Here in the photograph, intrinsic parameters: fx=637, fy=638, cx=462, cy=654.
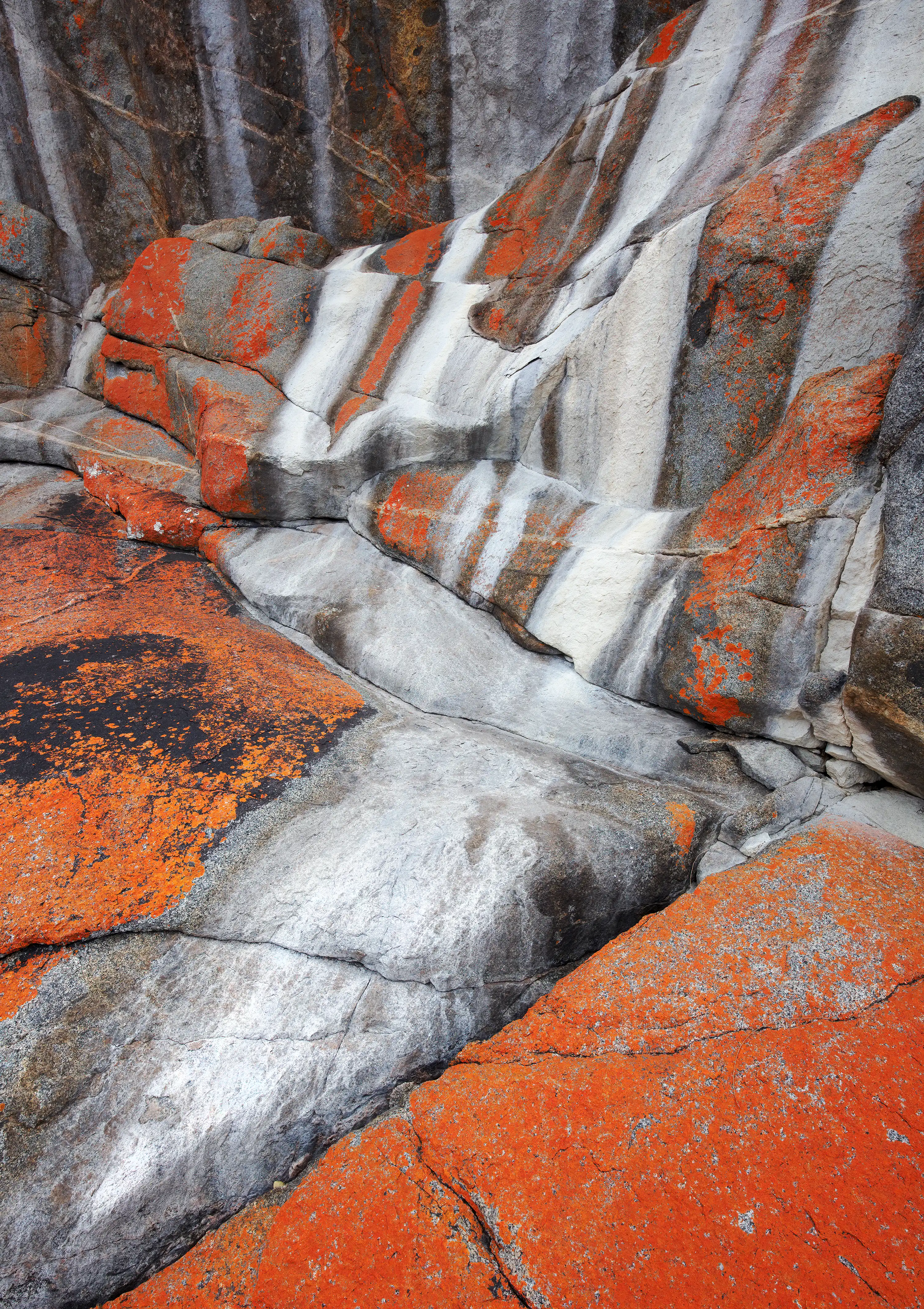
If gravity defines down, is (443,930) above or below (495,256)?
below

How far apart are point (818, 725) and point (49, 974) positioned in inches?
118

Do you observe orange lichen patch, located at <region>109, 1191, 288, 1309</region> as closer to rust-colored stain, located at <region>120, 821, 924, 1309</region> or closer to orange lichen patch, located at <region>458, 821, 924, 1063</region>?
rust-colored stain, located at <region>120, 821, 924, 1309</region>

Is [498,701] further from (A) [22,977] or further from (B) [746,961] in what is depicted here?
(A) [22,977]

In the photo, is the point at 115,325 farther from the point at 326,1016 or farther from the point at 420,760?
the point at 326,1016

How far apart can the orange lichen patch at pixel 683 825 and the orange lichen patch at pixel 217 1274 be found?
181cm

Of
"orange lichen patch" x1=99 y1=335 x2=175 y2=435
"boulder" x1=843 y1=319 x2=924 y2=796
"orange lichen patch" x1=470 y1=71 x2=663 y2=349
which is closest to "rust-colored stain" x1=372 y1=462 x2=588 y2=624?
"orange lichen patch" x1=470 y1=71 x2=663 y2=349

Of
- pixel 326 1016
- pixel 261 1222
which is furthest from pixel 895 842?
pixel 261 1222

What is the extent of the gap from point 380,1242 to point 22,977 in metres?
1.30

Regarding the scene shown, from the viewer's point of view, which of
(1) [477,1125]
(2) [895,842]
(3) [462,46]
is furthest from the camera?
(3) [462,46]

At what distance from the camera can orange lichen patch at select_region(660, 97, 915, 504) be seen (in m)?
2.92

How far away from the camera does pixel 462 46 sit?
5.62 meters

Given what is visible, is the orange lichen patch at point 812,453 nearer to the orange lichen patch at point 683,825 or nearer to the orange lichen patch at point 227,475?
the orange lichen patch at point 683,825

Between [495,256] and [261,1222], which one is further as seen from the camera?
[495,256]

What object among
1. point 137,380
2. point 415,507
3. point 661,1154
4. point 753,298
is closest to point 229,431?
point 415,507
